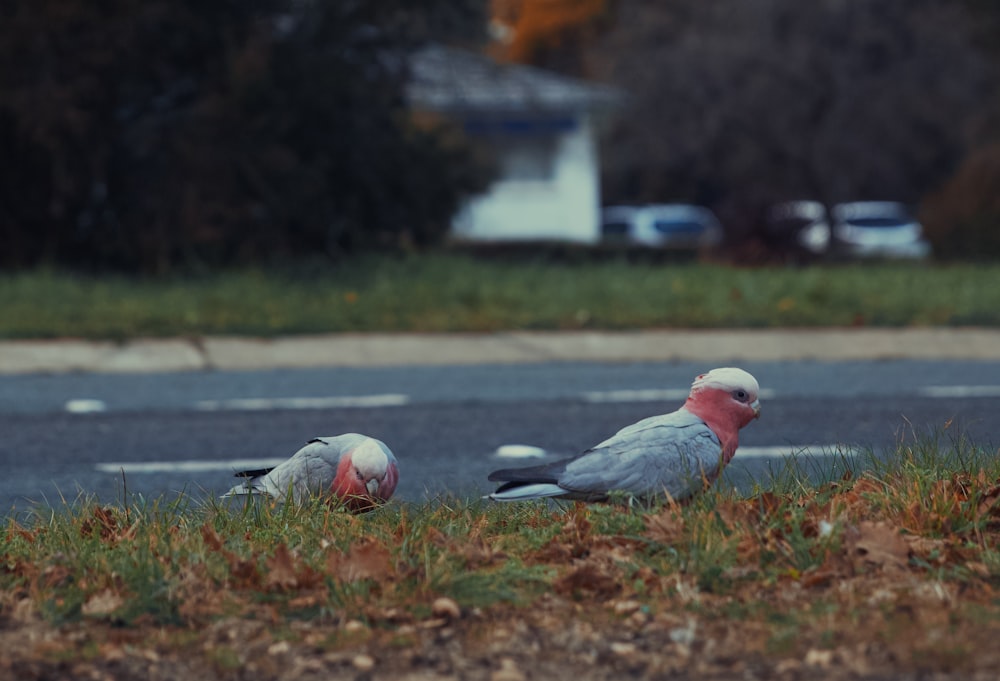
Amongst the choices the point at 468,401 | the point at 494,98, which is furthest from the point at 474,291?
the point at 494,98

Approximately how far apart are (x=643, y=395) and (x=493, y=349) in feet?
7.14

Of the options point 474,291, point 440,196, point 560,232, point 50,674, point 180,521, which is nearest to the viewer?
point 50,674

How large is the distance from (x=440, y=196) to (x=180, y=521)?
12564 mm

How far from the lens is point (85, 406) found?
8477 mm

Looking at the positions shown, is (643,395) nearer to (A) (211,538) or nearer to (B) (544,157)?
(A) (211,538)

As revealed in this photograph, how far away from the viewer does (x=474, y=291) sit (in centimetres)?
1229

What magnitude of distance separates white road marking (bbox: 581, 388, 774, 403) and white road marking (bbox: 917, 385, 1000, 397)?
1.04 m

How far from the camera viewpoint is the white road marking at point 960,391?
8.72m

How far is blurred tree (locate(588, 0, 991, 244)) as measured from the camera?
90.3ft

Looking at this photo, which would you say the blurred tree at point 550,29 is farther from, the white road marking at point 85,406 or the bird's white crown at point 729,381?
the bird's white crown at point 729,381

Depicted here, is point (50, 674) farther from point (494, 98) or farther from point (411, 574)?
point (494, 98)

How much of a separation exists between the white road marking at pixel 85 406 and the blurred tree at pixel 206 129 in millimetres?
5639

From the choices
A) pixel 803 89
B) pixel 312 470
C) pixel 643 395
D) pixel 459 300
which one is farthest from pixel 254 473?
pixel 803 89

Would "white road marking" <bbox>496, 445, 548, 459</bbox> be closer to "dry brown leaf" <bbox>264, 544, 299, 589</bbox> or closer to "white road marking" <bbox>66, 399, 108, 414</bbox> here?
"white road marking" <bbox>66, 399, 108, 414</bbox>
